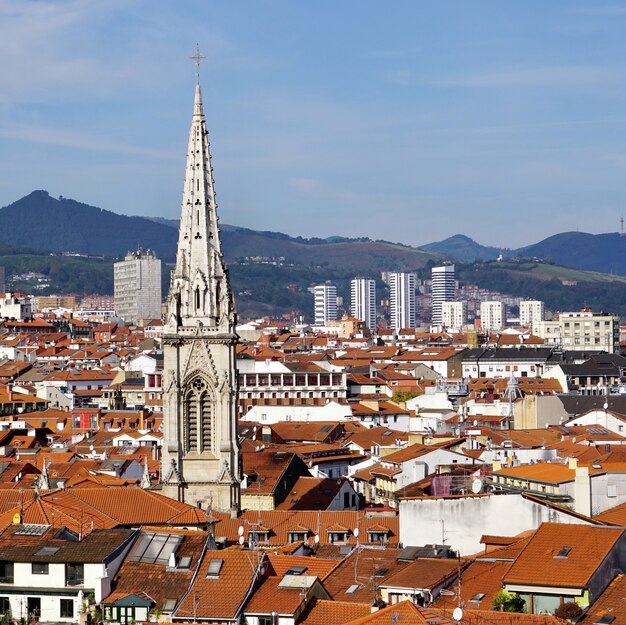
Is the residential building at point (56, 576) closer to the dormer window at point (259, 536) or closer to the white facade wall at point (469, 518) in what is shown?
the white facade wall at point (469, 518)

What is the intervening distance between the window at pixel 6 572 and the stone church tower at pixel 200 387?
59.4 ft

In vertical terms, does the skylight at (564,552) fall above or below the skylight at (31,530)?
above

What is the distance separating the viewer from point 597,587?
4019cm

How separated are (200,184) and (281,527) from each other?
11.4 meters

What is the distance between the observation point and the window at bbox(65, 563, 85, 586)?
43781 millimetres

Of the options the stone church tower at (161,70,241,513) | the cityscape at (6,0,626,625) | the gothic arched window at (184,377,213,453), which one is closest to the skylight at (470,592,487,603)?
the cityscape at (6,0,626,625)

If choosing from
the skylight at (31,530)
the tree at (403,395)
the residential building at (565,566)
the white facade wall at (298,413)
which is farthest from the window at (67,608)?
the tree at (403,395)

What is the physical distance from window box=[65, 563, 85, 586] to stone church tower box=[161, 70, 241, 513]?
60.6ft

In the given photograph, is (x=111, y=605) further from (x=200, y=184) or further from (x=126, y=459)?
(x=126, y=459)

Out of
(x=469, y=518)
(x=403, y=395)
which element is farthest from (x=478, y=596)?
(x=403, y=395)

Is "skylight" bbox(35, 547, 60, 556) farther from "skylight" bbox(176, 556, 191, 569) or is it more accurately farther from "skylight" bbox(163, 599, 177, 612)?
"skylight" bbox(163, 599, 177, 612)

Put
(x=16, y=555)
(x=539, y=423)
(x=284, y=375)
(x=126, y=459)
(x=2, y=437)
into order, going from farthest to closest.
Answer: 1. (x=284, y=375)
2. (x=539, y=423)
3. (x=2, y=437)
4. (x=126, y=459)
5. (x=16, y=555)

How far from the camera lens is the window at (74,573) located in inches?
1724

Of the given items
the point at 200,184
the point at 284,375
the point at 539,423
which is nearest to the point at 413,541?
the point at 200,184
